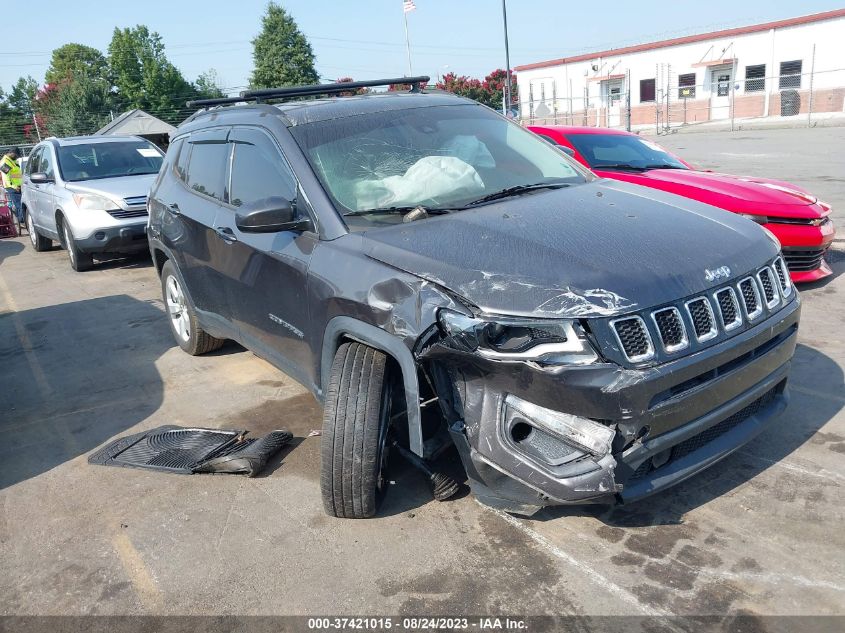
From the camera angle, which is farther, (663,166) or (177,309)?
(663,166)

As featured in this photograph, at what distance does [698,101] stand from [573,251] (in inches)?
1560

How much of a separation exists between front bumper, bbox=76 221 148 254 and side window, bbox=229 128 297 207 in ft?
20.0

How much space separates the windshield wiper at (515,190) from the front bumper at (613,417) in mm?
1155

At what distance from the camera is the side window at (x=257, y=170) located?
3.98 m

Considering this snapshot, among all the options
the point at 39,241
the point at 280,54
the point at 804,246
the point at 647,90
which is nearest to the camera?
the point at 804,246

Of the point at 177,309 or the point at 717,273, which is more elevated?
the point at 717,273

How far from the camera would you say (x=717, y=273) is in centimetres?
308

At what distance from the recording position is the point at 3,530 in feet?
12.2

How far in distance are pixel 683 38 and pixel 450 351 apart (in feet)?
137

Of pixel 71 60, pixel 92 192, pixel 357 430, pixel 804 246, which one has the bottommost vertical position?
pixel 804 246

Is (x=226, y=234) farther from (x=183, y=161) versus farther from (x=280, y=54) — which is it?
(x=280, y=54)

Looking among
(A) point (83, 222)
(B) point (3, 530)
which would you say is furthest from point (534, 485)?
(A) point (83, 222)

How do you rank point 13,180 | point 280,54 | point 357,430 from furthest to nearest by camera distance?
point 280,54
point 13,180
point 357,430

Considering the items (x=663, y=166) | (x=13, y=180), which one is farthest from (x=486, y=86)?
(x=663, y=166)
